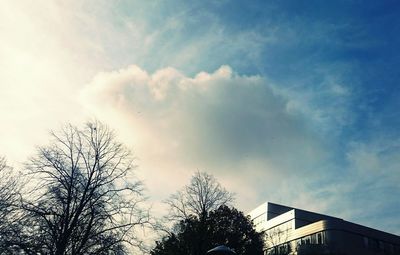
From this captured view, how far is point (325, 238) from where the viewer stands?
50719 mm

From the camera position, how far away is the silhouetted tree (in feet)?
128

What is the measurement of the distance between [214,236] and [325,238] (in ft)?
58.6

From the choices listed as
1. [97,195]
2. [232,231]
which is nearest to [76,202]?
[97,195]

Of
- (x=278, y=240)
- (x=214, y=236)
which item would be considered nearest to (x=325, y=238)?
(x=278, y=240)

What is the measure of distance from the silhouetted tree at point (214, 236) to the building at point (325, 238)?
30.2 feet

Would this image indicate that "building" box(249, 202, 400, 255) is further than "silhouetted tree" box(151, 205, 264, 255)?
Yes

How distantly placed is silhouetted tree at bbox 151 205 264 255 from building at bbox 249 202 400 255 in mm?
9204

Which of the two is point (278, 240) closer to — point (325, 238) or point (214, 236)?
point (325, 238)

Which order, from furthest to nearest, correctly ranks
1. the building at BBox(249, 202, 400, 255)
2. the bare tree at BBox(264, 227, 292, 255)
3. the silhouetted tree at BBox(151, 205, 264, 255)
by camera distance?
the bare tree at BBox(264, 227, 292, 255) < the building at BBox(249, 202, 400, 255) < the silhouetted tree at BBox(151, 205, 264, 255)

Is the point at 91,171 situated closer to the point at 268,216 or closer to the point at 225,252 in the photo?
the point at 225,252

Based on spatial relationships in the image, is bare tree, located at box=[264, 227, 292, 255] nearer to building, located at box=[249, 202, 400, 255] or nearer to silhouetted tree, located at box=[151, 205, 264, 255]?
building, located at box=[249, 202, 400, 255]

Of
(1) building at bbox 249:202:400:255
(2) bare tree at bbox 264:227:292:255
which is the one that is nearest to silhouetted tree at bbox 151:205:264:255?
(1) building at bbox 249:202:400:255

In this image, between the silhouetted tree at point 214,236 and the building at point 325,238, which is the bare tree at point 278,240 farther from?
the silhouetted tree at point 214,236

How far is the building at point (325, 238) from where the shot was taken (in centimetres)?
5034
